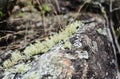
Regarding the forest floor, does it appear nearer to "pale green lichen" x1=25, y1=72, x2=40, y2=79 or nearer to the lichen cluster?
the lichen cluster

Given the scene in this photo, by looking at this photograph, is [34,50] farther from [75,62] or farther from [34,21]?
[34,21]

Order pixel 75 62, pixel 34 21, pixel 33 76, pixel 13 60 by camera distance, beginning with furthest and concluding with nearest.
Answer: pixel 34 21
pixel 13 60
pixel 75 62
pixel 33 76

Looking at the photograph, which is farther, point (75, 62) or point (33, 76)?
point (75, 62)

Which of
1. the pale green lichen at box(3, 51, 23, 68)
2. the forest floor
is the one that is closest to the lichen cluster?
the pale green lichen at box(3, 51, 23, 68)

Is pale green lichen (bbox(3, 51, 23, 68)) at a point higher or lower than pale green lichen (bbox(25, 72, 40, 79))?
higher

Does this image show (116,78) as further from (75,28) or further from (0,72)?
(0,72)

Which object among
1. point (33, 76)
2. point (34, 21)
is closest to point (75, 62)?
point (33, 76)

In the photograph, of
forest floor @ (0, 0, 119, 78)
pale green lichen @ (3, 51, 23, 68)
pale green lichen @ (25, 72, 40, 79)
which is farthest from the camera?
forest floor @ (0, 0, 119, 78)

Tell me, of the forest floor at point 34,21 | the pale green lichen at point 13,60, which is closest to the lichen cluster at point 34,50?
the pale green lichen at point 13,60

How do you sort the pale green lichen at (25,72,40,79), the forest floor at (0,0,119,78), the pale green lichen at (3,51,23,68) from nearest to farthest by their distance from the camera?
the pale green lichen at (25,72,40,79), the pale green lichen at (3,51,23,68), the forest floor at (0,0,119,78)
